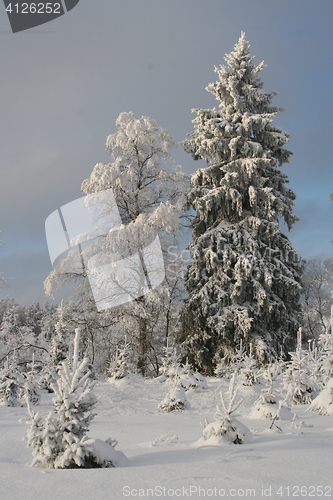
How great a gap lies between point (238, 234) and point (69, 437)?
1212 cm

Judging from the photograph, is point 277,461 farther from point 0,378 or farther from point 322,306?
point 322,306

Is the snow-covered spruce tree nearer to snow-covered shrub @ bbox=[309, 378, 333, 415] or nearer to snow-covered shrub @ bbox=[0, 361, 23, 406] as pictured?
snow-covered shrub @ bbox=[309, 378, 333, 415]

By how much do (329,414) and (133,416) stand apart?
363 centimetres

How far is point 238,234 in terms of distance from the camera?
14914 millimetres

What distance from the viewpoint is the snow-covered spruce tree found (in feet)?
46.5

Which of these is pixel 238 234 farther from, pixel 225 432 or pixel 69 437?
pixel 69 437

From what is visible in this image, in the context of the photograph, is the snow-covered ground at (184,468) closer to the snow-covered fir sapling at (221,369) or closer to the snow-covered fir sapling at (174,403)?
the snow-covered fir sapling at (174,403)

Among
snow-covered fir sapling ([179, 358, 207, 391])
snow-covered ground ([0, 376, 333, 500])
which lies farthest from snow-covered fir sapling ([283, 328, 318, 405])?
snow-covered fir sapling ([179, 358, 207, 391])

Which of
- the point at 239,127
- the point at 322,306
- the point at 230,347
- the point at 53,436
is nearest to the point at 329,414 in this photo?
the point at 53,436

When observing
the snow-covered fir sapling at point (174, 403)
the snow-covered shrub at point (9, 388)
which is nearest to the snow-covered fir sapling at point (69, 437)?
the snow-covered fir sapling at point (174, 403)

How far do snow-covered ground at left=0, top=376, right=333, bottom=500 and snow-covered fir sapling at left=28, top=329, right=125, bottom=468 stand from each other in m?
0.15

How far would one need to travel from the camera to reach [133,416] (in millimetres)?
7008

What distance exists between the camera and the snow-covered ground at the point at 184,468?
2754 millimetres

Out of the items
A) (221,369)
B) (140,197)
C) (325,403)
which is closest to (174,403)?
(325,403)
